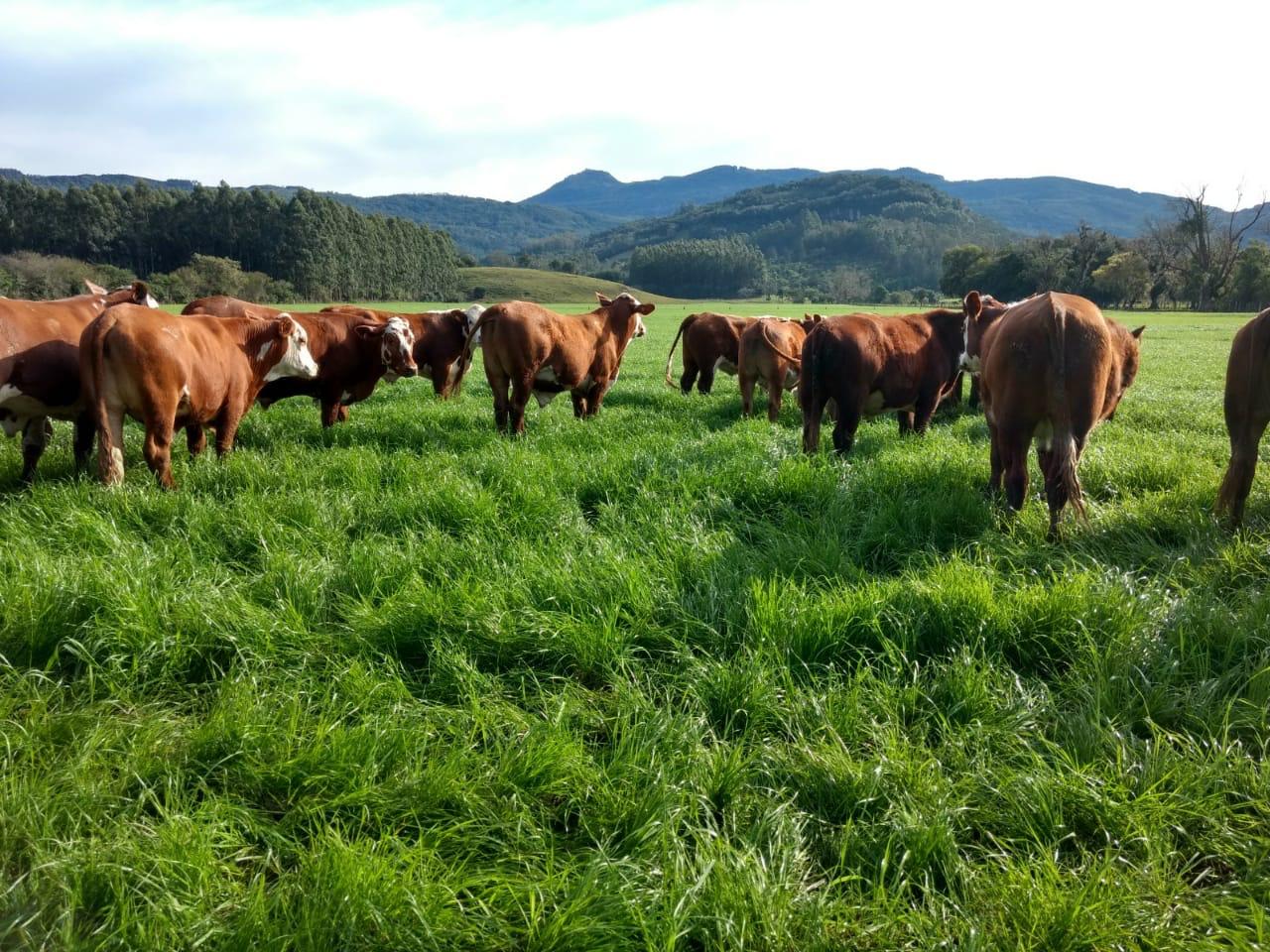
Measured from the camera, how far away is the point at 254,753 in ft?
8.74

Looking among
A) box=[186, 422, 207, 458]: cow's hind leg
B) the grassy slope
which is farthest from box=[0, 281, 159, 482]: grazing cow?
the grassy slope

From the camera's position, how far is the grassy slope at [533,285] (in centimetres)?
11688

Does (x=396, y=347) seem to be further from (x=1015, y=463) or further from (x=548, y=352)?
(x=1015, y=463)

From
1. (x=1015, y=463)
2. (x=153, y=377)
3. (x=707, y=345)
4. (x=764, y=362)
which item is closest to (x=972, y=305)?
(x=764, y=362)

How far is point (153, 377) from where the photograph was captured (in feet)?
19.5

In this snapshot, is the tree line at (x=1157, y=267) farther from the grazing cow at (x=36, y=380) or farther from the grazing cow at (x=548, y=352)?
the grazing cow at (x=36, y=380)

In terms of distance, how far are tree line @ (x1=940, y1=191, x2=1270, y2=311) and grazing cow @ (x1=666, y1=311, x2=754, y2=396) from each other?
7340 cm

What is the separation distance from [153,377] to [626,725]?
532 centimetres

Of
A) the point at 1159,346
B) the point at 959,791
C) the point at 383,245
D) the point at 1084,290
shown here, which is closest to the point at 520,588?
the point at 959,791

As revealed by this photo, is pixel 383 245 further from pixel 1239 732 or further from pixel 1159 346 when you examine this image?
pixel 1239 732

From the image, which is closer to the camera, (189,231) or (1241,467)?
(1241,467)

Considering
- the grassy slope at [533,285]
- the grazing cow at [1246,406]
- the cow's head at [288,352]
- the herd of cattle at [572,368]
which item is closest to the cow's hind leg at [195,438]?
the herd of cattle at [572,368]

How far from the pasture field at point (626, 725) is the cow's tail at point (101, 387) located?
1.64 ft

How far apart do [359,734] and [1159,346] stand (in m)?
34.6
